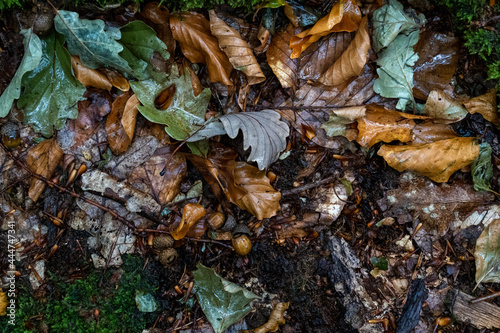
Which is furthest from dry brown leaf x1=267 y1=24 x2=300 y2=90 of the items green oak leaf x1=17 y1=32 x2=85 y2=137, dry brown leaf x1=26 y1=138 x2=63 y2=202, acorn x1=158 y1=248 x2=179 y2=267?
dry brown leaf x1=26 y1=138 x2=63 y2=202

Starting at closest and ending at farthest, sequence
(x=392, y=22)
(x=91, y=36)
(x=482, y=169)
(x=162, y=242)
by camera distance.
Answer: (x=91, y=36), (x=392, y=22), (x=482, y=169), (x=162, y=242)

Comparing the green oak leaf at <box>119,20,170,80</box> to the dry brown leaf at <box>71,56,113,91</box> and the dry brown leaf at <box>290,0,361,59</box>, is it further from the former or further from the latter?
the dry brown leaf at <box>290,0,361,59</box>

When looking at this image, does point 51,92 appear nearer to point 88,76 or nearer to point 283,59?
point 88,76

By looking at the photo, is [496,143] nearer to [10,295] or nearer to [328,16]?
[328,16]

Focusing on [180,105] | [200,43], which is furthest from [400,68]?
[180,105]

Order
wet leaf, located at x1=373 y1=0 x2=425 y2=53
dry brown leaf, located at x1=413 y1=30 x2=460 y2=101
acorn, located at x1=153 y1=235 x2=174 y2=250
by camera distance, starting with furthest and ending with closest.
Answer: acorn, located at x1=153 y1=235 x2=174 y2=250, dry brown leaf, located at x1=413 y1=30 x2=460 y2=101, wet leaf, located at x1=373 y1=0 x2=425 y2=53

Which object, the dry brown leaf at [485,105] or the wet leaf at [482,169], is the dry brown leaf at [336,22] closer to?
the dry brown leaf at [485,105]
